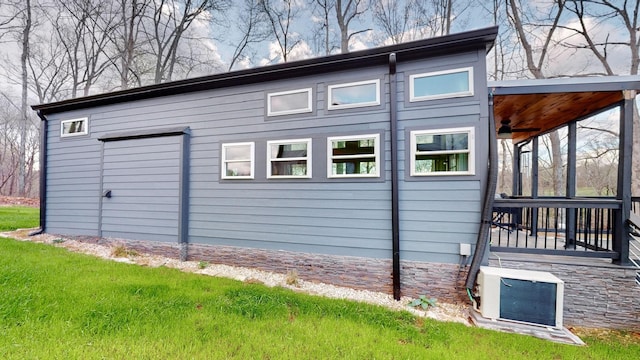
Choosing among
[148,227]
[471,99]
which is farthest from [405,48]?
[148,227]

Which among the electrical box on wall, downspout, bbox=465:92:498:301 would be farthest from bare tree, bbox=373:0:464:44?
the electrical box on wall

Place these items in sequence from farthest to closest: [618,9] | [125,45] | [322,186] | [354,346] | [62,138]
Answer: [125,45]
[618,9]
[62,138]
[322,186]
[354,346]

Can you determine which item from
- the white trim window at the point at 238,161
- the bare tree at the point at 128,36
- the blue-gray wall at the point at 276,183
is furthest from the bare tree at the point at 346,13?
the bare tree at the point at 128,36

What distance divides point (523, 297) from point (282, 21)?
13.9 metres

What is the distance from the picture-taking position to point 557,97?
376 centimetres

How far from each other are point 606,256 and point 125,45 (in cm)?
1772

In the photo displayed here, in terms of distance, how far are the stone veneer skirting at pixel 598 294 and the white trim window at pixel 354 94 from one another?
350 cm

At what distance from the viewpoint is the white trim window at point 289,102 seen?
476 centimetres

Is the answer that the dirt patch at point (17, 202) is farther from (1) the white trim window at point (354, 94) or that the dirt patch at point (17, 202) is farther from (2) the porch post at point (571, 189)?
(2) the porch post at point (571, 189)

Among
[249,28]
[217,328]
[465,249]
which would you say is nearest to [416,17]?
[249,28]

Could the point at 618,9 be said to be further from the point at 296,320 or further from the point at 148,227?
the point at 148,227

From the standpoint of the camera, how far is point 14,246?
5.61 meters

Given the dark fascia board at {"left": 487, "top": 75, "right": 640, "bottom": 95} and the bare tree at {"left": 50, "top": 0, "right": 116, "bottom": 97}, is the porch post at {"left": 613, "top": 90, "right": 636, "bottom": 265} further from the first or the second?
the bare tree at {"left": 50, "top": 0, "right": 116, "bottom": 97}

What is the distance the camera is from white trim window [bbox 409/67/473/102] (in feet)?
12.7
